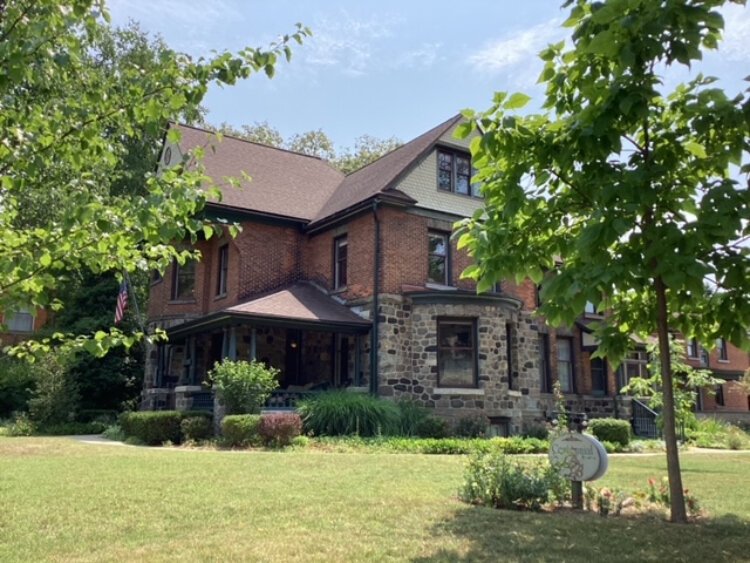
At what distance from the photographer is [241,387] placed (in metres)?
15.4

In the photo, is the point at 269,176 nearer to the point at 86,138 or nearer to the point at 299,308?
the point at 299,308

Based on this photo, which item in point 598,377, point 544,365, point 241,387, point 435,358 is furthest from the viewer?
point 598,377

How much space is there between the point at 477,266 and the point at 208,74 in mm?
2874

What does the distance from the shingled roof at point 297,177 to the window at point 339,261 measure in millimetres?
927

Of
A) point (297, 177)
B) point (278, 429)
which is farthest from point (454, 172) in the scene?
point (278, 429)

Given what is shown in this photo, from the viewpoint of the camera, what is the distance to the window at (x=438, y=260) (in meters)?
19.6

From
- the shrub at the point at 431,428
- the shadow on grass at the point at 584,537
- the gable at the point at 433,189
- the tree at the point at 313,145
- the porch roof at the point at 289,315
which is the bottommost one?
the shadow on grass at the point at 584,537

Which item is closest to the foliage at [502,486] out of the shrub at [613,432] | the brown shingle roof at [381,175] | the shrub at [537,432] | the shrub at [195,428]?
the shrub at [195,428]

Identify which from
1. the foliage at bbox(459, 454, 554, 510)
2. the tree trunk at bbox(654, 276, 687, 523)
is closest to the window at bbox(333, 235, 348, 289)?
the foliage at bbox(459, 454, 554, 510)

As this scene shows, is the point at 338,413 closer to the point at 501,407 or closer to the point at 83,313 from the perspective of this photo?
the point at 501,407

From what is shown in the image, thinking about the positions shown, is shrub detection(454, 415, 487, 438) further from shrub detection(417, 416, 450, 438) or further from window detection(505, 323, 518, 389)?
window detection(505, 323, 518, 389)

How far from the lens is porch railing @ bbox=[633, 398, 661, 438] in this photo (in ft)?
74.1

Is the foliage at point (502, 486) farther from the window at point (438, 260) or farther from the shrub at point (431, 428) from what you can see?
the window at point (438, 260)

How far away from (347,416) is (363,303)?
4333 mm
